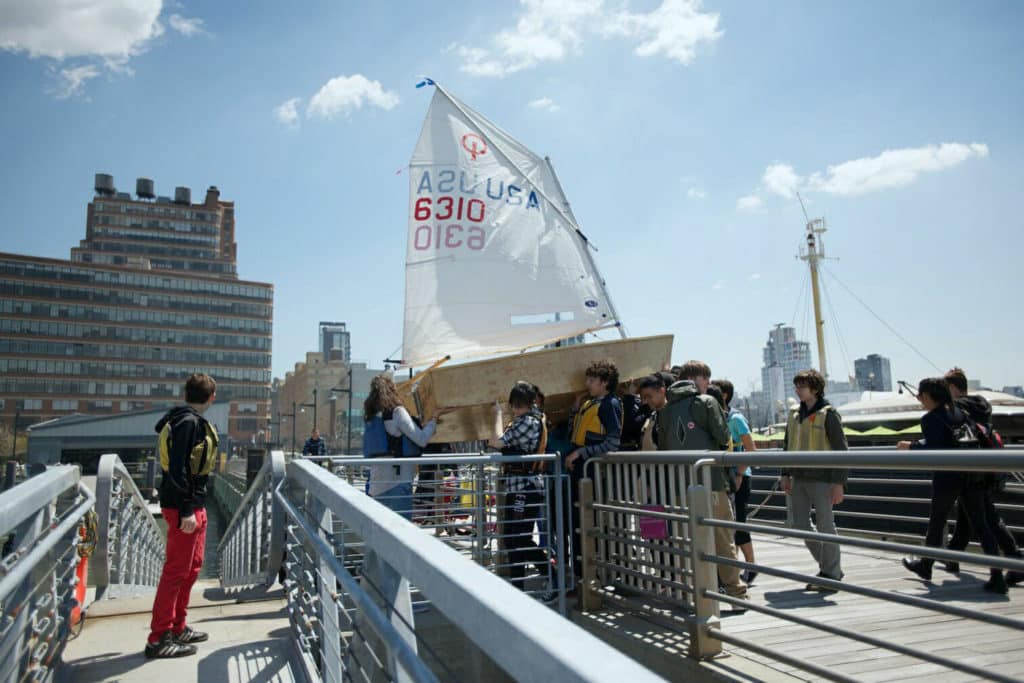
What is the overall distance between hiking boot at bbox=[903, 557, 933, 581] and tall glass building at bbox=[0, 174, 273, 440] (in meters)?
109

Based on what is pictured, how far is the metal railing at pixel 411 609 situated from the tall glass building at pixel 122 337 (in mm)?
109325

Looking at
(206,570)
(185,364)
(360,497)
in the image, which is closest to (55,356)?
(185,364)

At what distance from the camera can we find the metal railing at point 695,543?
2.60 metres

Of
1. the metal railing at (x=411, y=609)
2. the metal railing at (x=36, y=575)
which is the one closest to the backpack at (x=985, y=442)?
the metal railing at (x=411, y=609)

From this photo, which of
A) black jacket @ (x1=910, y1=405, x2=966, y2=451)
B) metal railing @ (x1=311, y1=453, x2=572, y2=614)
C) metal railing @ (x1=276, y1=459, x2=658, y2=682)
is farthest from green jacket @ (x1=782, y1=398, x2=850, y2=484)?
metal railing @ (x1=276, y1=459, x2=658, y2=682)

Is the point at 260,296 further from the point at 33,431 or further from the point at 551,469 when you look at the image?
the point at 551,469

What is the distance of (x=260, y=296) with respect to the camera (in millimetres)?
112062

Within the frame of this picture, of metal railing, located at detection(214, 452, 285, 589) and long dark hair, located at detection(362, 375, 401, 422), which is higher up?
long dark hair, located at detection(362, 375, 401, 422)

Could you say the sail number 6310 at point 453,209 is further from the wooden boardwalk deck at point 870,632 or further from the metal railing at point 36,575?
the metal railing at point 36,575

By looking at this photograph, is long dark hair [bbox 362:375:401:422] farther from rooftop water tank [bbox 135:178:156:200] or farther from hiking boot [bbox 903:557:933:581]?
rooftop water tank [bbox 135:178:156:200]

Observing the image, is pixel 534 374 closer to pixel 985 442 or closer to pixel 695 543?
pixel 695 543

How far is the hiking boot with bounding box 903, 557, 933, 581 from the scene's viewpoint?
214 inches

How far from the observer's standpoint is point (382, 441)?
622 centimetres

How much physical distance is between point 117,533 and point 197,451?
3.55 m
